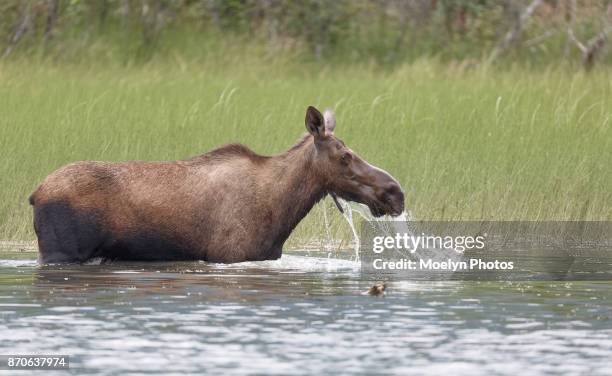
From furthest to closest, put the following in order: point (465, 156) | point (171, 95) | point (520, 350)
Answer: point (171, 95) → point (465, 156) → point (520, 350)

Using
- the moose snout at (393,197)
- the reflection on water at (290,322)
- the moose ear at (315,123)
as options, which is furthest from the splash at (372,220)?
the moose ear at (315,123)

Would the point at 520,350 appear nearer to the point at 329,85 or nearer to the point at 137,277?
the point at 137,277

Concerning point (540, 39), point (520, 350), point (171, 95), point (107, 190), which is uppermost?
point (540, 39)

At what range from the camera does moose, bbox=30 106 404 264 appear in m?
11.1

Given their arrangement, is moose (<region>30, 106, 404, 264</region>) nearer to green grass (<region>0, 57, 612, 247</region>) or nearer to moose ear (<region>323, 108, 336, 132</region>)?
moose ear (<region>323, 108, 336, 132</region>)

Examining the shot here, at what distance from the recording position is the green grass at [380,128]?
13.9 metres

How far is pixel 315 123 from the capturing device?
11.3m

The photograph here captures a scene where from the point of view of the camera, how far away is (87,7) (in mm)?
23531

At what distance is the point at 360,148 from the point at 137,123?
2.47 metres

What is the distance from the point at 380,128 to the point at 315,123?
461 cm

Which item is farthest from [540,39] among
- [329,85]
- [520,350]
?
[520,350]

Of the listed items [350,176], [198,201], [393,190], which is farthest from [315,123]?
[198,201]

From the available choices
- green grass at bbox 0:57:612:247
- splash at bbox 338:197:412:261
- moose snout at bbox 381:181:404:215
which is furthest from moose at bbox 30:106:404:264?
green grass at bbox 0:57:612:247

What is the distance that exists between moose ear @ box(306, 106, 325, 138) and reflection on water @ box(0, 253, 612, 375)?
3.47ft
